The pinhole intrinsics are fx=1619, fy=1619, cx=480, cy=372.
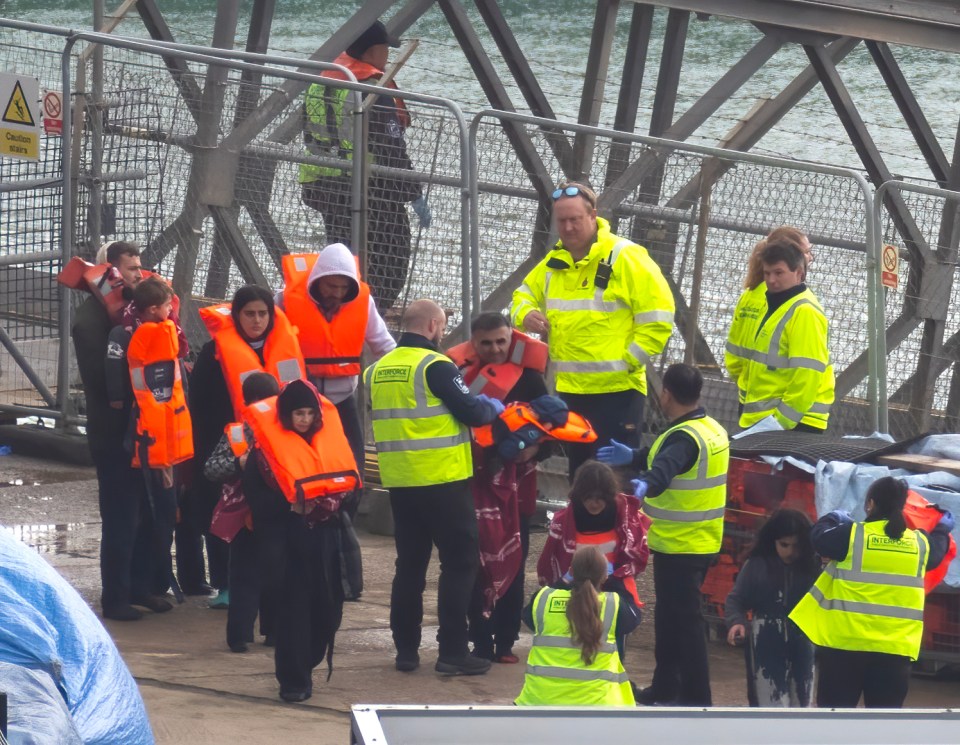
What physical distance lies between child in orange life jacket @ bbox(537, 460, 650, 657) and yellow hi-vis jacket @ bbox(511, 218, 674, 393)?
134cm

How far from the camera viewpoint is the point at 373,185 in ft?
29.9

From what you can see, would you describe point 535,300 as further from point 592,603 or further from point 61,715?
point 61,715

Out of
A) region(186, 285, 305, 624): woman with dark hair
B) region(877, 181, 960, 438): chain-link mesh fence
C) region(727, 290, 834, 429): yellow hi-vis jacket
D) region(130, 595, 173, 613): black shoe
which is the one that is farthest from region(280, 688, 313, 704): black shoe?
region(877, 181, 960, 438): chain-link mesh fence

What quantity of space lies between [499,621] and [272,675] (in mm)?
1087

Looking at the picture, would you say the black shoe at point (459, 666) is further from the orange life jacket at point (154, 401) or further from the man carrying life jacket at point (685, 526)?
the orange life jacket at point (154, 401)

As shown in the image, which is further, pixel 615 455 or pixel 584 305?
pixel 584 305

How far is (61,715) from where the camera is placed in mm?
3924

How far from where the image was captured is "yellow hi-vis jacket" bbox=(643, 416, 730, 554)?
6590 mm

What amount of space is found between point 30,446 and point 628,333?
501 cm

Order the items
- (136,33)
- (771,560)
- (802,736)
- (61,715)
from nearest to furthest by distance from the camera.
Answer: (802,736) < (61,715) < (771,560) < (136,33)

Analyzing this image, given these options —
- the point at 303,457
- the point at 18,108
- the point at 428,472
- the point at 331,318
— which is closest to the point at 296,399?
the point at 303,457

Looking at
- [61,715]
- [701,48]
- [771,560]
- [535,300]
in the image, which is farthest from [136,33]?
[61,715]

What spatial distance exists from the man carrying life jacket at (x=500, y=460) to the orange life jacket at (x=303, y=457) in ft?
2.80

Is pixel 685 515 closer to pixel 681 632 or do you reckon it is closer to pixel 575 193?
pixel 681 632
